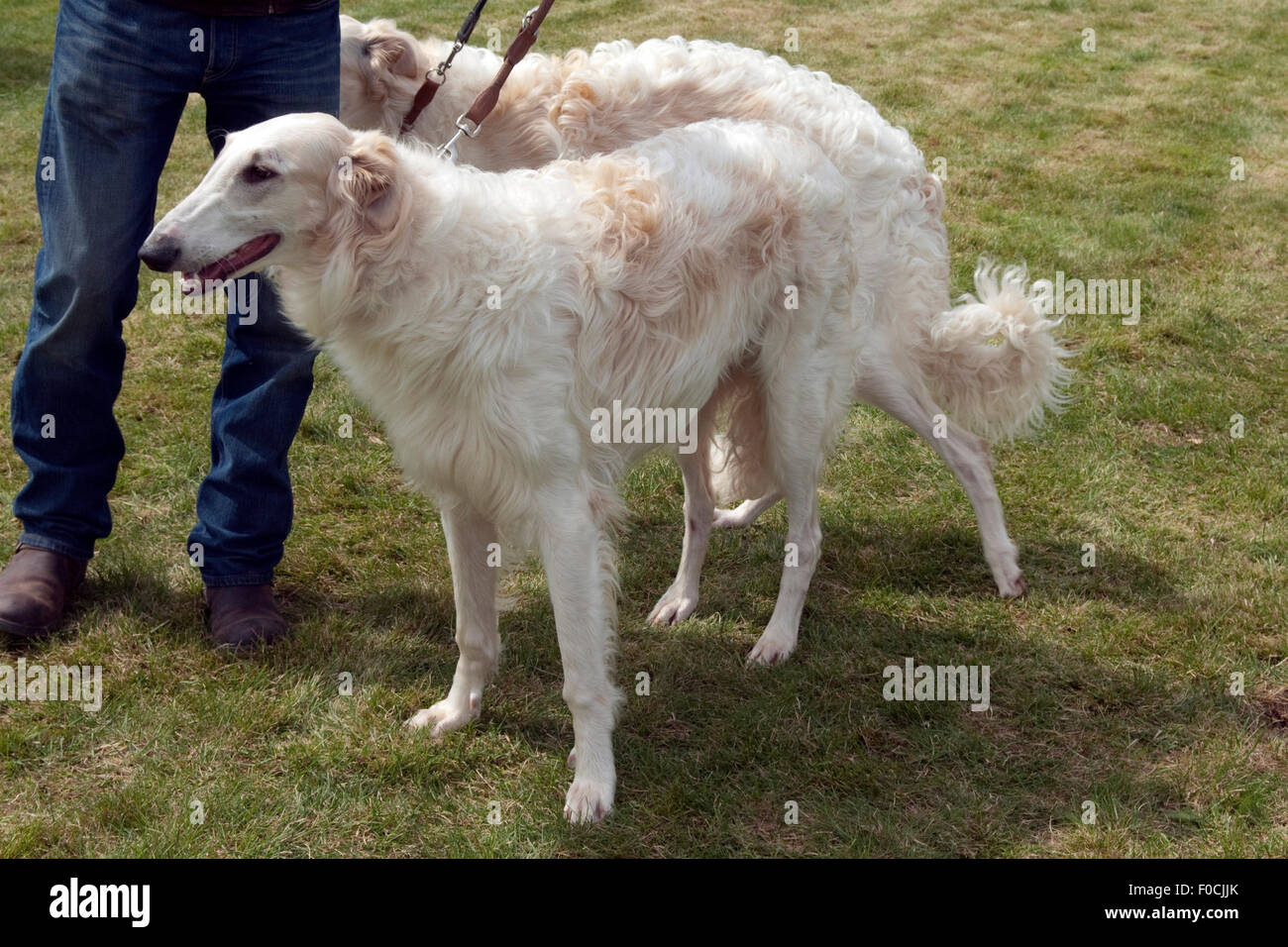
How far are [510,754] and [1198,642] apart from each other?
2.24m

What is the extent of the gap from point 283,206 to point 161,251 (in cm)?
29

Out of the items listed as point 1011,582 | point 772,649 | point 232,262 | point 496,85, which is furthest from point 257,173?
point 1011,582

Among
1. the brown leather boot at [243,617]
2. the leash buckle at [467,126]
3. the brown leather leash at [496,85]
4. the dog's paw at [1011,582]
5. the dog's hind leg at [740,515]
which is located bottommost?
the brown leather boot at [243,617]

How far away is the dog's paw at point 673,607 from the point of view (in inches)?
165

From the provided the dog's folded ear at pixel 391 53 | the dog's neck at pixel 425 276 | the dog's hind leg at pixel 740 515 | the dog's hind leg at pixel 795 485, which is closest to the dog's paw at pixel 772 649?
the dog's hind leg at pixel 795 485

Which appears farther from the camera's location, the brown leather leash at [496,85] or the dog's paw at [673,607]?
the dog's paw at [673,607]

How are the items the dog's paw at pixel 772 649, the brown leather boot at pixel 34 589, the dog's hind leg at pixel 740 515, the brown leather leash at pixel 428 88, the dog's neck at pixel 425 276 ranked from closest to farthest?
the dog's neck at pixel 425 276
the brown leather boot at pixel 34 589
the dog's paw at pixel 772 649
the brown leather leash at pixel 428 88
the dog's hind leg at pixel 740 515

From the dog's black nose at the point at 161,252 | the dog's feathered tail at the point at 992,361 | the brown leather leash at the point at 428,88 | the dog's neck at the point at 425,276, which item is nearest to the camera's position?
the dog's black nose at the point at 161,252

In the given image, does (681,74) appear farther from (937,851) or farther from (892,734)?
(937,851)

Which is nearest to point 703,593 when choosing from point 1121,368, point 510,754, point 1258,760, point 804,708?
point 804,708

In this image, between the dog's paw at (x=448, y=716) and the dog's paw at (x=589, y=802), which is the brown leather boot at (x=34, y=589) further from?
the dog's paw at (x=589, y=802)

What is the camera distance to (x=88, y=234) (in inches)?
138

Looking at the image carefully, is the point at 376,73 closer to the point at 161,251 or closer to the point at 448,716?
the point at 161,251

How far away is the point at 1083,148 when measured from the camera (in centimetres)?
863
